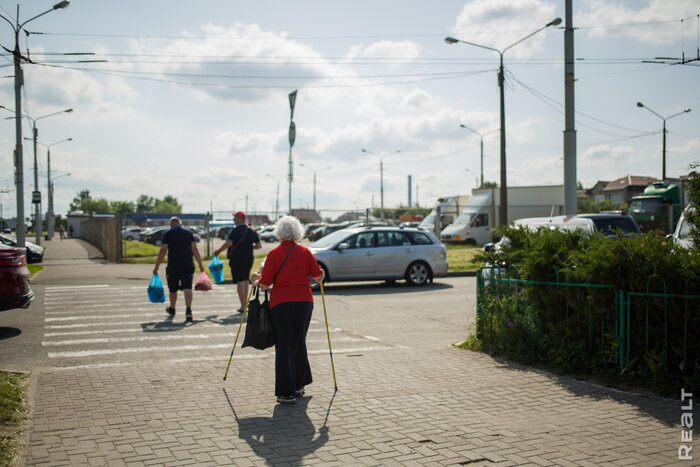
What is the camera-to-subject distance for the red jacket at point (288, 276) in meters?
5.82

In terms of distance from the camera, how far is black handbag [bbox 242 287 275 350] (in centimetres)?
596

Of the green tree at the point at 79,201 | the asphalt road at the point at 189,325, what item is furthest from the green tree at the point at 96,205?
the asphalt road at the point at 189,325

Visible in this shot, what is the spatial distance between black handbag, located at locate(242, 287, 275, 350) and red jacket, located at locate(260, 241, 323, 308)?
0.64 feet

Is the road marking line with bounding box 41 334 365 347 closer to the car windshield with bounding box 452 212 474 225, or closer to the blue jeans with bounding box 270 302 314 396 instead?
the blue jeans with bounding box 270 302 314 396

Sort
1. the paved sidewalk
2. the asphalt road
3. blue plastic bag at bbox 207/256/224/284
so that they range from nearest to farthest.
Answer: the paved sidewalk
the asphalt road
blue plastic bag at bbox 207/256/224/284

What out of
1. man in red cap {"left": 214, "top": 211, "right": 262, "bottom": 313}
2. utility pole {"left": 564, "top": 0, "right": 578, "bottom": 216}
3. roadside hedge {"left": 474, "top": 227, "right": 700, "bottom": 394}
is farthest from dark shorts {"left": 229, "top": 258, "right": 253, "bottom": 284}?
utility pole {"left": 564, "top": 0, "right": 578, "bottom": 216}

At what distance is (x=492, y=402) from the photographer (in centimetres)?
563

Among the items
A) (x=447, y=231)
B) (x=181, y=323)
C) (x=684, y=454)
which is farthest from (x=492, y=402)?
(x=447, y=231)

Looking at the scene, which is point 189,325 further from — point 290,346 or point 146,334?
point 290,346

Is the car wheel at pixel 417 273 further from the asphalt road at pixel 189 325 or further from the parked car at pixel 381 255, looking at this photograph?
the asphalt road at pixel 189 325

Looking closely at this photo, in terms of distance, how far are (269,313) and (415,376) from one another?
1.74m

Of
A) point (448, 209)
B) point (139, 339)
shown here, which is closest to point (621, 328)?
point (139, 339)

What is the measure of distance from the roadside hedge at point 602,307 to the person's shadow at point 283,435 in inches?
108

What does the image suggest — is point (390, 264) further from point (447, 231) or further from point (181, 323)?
point (447, 231)
